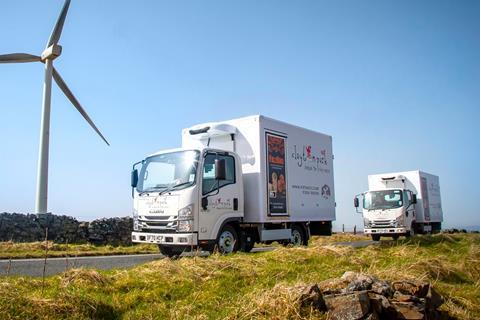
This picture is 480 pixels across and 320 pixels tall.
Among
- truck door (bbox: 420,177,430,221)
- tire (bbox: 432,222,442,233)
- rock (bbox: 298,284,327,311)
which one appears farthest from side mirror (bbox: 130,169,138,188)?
tire (bbox: 432,222,442,233)

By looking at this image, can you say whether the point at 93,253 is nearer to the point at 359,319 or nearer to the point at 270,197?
the point at 270,197

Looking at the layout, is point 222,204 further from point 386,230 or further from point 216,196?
point 386,230

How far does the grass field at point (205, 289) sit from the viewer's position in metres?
4.24

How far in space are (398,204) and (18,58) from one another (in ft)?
69.4

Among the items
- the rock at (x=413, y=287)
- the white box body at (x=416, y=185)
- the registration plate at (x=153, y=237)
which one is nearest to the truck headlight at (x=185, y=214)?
the registration plate at (x=153, y=237)

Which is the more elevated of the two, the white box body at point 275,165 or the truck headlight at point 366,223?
the white box body at point 275,165

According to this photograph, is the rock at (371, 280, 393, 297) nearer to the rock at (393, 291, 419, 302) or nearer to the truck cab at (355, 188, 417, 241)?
the rock at (393, 291, 419, 302)

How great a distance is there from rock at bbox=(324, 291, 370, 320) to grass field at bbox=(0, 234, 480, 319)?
0.54 ft

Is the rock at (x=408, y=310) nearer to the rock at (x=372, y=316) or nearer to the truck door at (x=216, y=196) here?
the rock at (x=372, y=316)

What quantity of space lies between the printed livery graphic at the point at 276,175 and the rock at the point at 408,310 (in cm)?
762

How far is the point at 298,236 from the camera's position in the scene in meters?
14.1

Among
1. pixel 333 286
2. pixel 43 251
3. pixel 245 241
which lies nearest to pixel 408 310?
pixel 333 286

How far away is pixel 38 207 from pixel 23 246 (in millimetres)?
6642

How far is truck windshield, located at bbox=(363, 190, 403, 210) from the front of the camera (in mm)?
21953
